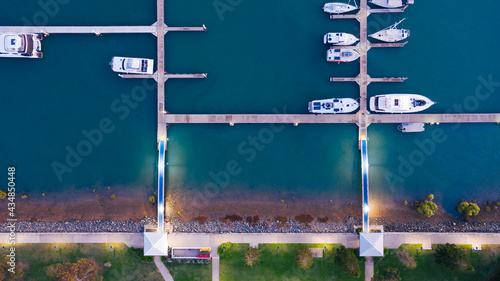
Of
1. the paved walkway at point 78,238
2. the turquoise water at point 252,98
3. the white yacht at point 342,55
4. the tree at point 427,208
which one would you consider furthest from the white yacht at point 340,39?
the paved walkway at point 78,238

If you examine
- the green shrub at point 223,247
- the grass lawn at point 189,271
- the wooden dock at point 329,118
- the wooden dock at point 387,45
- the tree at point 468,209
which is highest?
the wooden dock at point 387,45

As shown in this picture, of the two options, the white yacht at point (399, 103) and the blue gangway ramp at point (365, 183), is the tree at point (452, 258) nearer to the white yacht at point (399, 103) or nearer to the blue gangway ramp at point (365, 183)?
the blue gangway ramp at point (365, 183)

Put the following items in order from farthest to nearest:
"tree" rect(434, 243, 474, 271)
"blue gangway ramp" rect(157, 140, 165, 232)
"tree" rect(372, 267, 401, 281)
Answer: "blue gangway ramp" rect(157, 140, 165, 232), "tree" rect(372, 267, 401, 281), "tree" rect(434, 243, 474, 271)

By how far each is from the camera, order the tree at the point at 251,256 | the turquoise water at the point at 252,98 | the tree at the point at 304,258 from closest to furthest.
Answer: the tree at the point at 304,258
the tree at the point at 251,256
the turquoise water at the point at 252,98

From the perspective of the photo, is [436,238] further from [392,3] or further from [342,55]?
[392,3]

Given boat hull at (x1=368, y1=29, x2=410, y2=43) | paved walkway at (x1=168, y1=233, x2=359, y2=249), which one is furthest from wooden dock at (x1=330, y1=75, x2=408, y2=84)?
paved walkway at (x1=168, y1=233, x2=359, y2=249)

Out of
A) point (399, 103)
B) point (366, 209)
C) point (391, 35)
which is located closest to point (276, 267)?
point (366, 209)

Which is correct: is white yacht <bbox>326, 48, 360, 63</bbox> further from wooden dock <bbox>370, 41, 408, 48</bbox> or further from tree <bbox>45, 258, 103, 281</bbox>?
tree <bbox>45, 258, 103, 281</bbox>
